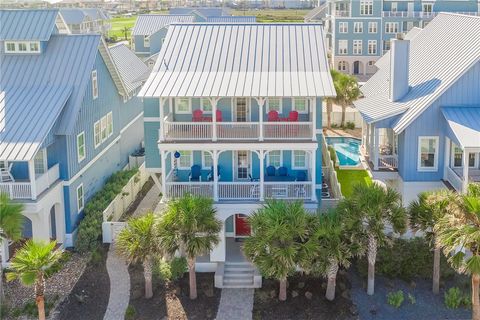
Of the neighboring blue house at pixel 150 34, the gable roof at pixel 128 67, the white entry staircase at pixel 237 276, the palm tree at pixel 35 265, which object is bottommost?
the white entry staircase at pixel 237 276

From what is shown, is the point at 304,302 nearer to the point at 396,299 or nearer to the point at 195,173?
the point at 396,299

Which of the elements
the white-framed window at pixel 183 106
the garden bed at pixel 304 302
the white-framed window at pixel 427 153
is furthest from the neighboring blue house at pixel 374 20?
the garden bed at pixel 304 302

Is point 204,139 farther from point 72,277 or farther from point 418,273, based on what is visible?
point 418,273

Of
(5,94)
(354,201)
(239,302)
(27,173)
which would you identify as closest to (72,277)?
(27,173)

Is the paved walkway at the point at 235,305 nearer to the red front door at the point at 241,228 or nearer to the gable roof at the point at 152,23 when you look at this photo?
the red front door at the point at 241,228

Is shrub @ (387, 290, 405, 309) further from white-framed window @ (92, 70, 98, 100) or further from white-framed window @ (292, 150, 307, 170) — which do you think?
white-framed window @ (92, 70, 98, 100)
